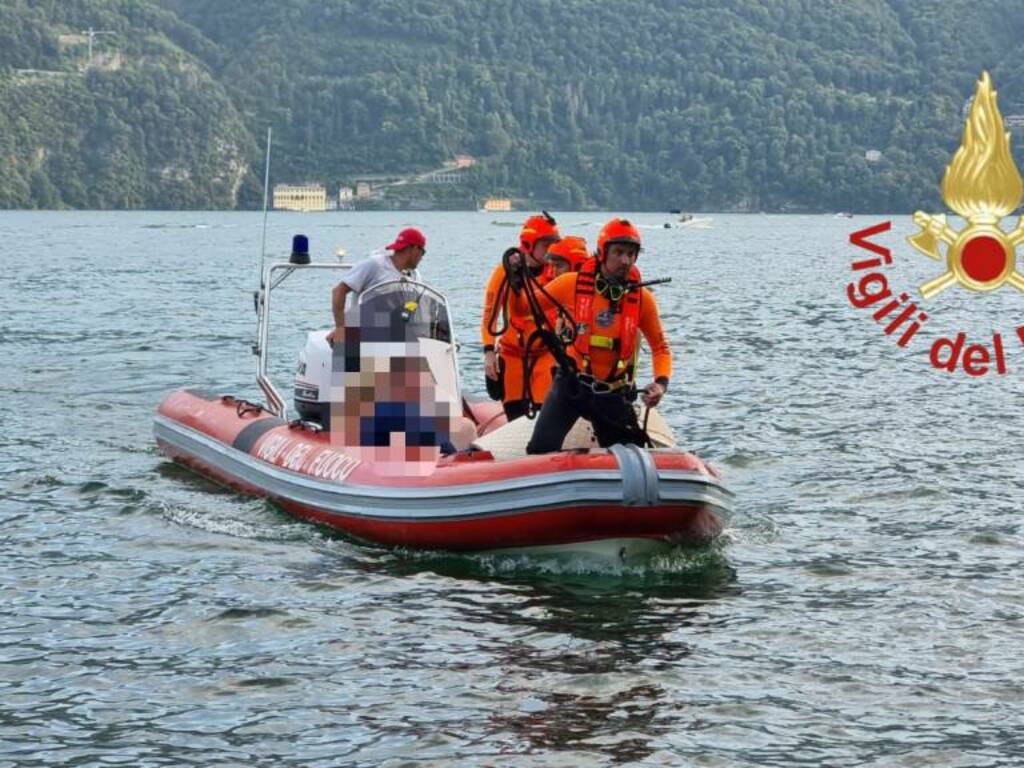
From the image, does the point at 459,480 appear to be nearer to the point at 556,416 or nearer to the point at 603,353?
the point at 556,416

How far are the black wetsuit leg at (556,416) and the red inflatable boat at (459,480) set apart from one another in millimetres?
143

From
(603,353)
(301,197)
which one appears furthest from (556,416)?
(301,197)

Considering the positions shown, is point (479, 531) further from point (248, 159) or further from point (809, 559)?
point (248, 159)

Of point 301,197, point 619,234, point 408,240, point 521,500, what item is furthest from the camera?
point 301,197

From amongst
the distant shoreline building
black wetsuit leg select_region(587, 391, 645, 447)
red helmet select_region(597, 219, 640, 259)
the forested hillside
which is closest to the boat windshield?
black wetsuit leg select_region(587, 391, 645, 447)

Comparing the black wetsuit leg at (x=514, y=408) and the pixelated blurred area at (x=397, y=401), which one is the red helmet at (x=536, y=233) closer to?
the black wetsuit leg at (x=514, y=408)

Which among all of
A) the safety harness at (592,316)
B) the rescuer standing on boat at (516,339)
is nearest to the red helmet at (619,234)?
the safety harness at (592,316)

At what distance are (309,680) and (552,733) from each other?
4.78 feet

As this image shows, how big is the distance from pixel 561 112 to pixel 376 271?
186 metres

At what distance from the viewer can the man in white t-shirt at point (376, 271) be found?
12.2m

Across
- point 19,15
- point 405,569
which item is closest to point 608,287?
point 405,569

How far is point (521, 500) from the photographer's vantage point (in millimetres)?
10703

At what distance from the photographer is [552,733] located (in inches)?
320

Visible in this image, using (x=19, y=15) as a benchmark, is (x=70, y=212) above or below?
below
